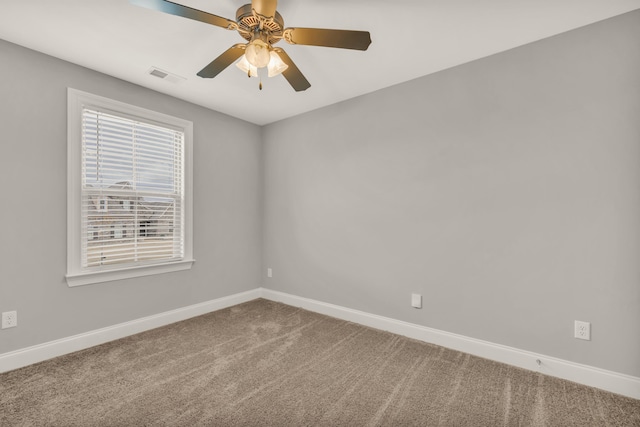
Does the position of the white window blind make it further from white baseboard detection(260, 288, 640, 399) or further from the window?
white baseboard detection(260, 288, 640, 399)

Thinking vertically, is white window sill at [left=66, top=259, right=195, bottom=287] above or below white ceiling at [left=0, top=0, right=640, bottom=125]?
below

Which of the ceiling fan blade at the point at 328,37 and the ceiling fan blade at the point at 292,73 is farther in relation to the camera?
the ceiling fan blade at the point at 292,73

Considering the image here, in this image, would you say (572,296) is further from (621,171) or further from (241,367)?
(241,367)

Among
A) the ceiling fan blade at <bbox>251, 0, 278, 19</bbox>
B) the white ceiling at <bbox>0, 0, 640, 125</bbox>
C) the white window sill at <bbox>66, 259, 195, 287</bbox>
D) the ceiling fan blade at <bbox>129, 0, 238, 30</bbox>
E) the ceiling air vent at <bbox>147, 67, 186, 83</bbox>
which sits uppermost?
the white ceiling at <bbox>0, 0, 640, 125</bbox>

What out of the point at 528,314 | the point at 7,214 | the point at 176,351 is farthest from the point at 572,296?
the point at 7,214

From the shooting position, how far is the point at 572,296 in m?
2.10

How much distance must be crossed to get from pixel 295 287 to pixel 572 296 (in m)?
2.76

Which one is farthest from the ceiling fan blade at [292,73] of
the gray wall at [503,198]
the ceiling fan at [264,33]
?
the gray wall at [503,198]

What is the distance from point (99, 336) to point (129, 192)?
1345 millimetres

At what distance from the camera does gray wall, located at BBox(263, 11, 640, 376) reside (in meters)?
1.97

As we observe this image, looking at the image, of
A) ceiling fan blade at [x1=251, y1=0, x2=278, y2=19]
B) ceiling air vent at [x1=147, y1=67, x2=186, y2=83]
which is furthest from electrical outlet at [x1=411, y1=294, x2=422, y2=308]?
ceiling air vent at [x1=147, y1=67, x2=186, y2=83]

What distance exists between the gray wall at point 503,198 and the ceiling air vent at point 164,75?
62.4 inches

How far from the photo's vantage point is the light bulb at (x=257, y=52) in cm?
168

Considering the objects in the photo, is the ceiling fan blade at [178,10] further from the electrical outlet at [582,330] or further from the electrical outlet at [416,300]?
the electrical outlet at [582,330]
